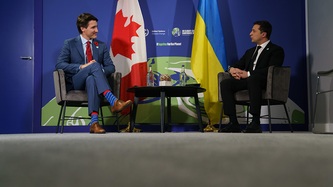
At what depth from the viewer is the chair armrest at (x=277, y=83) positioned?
391 cm

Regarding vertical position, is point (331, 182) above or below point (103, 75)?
below

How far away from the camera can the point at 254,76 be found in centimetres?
385

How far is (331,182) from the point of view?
0.89 meters

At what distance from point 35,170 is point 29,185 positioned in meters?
0.12

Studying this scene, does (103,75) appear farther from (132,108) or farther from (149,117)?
(149,117)

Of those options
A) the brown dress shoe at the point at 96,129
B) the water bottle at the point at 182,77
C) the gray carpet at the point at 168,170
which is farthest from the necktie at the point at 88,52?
the gray carpet at the point at 168,170

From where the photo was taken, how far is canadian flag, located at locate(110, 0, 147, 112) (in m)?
4.65

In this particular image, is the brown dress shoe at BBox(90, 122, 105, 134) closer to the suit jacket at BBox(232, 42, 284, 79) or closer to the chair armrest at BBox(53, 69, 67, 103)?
the chair armrest at BBox(53, 69, 67, 103)

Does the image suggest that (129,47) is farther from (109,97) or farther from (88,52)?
(109,97)

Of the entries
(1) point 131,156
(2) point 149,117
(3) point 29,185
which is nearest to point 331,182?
(1) point 131,156

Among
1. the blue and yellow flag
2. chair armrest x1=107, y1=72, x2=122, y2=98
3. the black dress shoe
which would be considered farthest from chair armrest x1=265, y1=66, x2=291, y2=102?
chair armrest x1=107, y1=72, x2=122, y2=98

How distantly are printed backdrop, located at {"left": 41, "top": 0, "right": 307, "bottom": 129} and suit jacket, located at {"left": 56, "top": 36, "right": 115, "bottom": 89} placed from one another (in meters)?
0.67

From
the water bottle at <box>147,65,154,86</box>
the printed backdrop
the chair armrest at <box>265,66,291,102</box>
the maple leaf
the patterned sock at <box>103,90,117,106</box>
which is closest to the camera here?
the patterned sock at <box>103,90,117,106</box>

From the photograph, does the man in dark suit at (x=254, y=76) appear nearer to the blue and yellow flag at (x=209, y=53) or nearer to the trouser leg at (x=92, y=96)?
the blue and yellow flag at (x=209, y=53)
